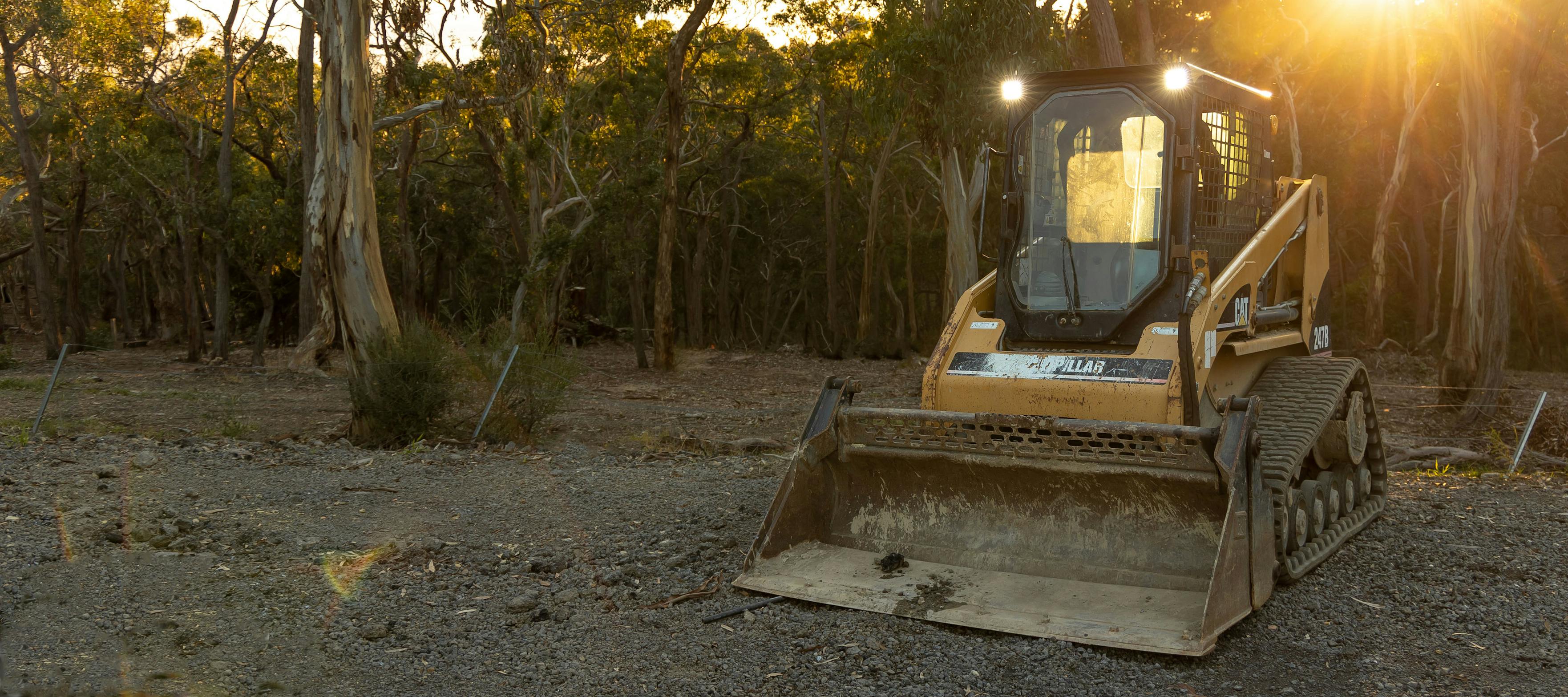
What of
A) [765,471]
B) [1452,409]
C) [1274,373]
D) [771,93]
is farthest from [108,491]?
[771,93]

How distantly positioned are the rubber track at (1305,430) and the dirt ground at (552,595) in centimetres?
16

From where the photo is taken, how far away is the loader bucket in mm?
5445

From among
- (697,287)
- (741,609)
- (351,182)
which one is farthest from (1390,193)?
(741,609)

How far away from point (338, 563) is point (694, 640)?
98.0 inches

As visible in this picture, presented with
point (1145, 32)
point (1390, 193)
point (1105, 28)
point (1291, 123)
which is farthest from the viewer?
point (1390, 193)

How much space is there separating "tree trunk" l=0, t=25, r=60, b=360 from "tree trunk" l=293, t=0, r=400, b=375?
19.2 meters

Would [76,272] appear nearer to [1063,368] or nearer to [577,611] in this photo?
[577,611]

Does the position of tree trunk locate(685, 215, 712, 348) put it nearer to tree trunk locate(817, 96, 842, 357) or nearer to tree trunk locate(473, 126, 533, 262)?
tree trunk locate(817, 96, 842, 357)

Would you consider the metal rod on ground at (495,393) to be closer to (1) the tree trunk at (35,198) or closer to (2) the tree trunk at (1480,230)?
(2) the tree trunk at (1480,230)

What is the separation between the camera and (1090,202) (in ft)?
22.5

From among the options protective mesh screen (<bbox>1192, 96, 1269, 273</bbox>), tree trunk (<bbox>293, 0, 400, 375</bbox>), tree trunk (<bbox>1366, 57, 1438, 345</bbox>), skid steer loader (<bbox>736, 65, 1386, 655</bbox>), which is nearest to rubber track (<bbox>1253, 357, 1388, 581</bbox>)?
skid steer loader (<bbox>736, 65, 1386, 655</bbox>)

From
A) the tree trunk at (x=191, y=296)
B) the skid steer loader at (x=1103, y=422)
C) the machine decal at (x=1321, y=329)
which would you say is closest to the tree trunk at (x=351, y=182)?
the skid steer loader at (x=1103, y=422)

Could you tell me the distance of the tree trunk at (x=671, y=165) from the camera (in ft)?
71.4

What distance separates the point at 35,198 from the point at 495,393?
22366 mm
